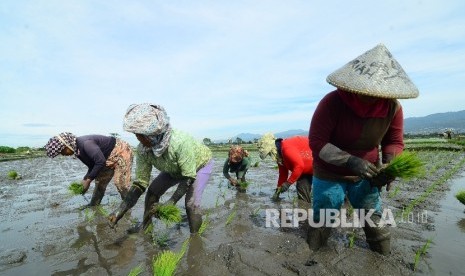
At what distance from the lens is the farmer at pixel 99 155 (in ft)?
15.6

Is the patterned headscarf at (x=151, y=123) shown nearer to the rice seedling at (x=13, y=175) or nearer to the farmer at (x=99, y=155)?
the farmer at (x=99, y=155)

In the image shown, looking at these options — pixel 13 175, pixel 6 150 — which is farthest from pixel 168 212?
pixel 6 150

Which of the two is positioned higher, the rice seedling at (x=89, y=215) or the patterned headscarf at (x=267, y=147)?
the patterned headscarf at (x=267, y=147)

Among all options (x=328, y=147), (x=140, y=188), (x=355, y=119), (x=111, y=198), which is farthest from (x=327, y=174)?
(x=111, y=198)

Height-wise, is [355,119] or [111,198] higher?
[355,119]

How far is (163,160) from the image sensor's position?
3529 mm

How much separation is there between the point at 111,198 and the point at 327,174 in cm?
562

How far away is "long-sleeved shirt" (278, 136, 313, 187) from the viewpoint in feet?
16.3

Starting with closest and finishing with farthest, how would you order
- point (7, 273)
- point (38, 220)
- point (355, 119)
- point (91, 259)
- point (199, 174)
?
point (355, 119) → point (7, 273) → point (91, 259) → point (199, 174) → point (38, 220)

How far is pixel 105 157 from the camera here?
5281mm

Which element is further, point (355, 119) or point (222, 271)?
point (222, 271)

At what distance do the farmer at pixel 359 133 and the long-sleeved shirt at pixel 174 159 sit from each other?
51.4 inches

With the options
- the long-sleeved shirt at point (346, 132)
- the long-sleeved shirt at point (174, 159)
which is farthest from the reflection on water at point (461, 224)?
the long-sleeved shirt at point (174, 159)

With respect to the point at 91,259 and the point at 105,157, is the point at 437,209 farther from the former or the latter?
the point at 105,157
